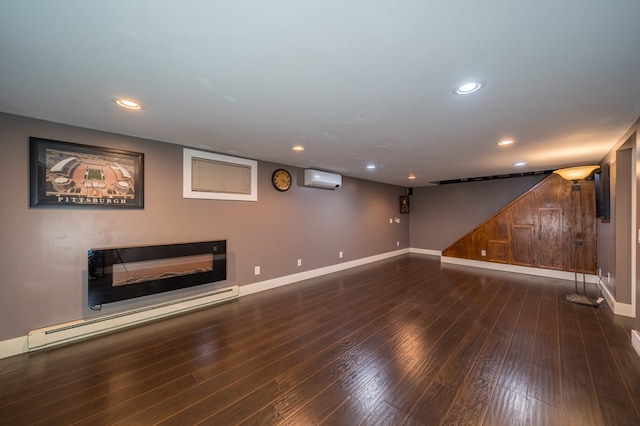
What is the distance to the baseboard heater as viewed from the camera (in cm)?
247

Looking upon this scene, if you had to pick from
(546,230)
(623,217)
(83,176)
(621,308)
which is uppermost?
(83,176)

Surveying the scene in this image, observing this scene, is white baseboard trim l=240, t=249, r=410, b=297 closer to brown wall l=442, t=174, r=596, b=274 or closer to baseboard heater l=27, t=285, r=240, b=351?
baseboard heater l=27, t=285, r=240, b=351

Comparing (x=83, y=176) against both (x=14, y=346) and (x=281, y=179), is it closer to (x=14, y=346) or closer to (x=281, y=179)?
(x=14, y=346)

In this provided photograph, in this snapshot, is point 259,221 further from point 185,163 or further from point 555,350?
point 555,350

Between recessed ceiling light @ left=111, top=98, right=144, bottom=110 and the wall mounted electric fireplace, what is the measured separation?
66.5 inches

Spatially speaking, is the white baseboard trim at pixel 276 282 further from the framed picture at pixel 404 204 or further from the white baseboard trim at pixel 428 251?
the framed picture at pixel 404 204

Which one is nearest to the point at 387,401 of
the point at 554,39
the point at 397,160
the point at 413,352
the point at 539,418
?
the point at 413,352

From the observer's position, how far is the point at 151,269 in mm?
3166

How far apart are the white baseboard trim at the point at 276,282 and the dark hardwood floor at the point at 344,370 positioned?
0.13 metres

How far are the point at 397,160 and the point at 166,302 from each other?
13.8ft

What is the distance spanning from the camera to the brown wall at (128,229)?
238 cm

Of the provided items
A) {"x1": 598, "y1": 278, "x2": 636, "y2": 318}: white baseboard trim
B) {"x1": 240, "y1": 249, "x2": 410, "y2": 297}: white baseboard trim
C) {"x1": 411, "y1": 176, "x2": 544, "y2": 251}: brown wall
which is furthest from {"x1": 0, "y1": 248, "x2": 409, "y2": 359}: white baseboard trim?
{"x1": 598, "y1": 278, "x2": 636, "y2": 318}: white baseboard trim

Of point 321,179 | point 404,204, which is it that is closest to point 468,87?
point 321,179

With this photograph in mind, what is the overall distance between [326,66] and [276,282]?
3851mm
